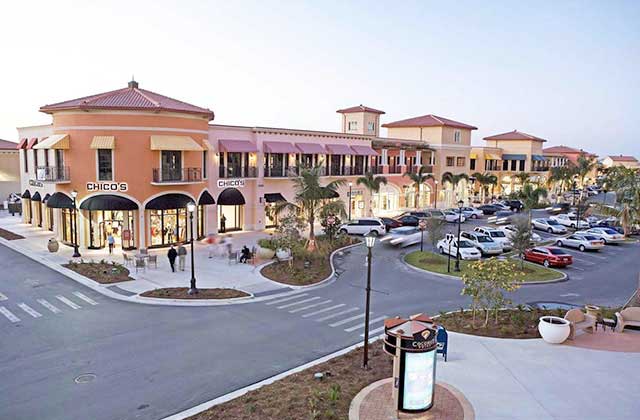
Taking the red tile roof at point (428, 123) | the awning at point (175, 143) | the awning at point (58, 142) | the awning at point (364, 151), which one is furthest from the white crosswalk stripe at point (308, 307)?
the red tile roof at point (428, 123)

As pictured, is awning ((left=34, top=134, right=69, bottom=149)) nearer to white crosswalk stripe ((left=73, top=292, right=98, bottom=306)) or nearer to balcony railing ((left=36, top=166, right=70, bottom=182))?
balcony railing ((left=36, top=166, right=70, bottom=182))

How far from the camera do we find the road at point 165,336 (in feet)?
39.9

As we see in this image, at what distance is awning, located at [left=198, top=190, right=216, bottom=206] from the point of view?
1386 inches

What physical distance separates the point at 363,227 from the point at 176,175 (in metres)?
15.0

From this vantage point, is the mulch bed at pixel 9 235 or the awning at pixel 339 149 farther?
the awning at pixel 339 149

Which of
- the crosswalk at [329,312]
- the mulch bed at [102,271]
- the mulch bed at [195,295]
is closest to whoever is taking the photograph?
the crosswalk at [329,312]

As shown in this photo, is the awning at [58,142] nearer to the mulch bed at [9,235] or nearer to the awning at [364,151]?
the mulch bed at [9,235]

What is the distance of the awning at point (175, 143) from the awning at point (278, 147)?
7921 millimetres

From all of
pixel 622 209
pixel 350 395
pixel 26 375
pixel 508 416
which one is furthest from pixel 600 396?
pixel 622 209

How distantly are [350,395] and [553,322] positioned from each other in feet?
25.5

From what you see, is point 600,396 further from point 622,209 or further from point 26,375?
point 622,209

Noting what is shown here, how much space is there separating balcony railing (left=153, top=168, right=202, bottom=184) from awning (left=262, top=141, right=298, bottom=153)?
23.9 feet

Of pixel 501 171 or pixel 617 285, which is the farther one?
pixel 501 171

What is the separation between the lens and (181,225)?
34.2 m
